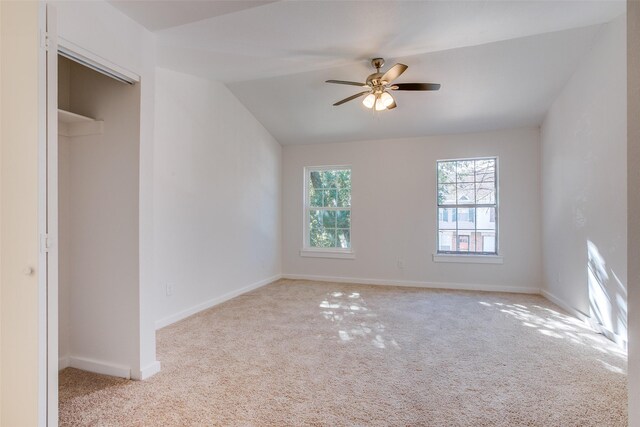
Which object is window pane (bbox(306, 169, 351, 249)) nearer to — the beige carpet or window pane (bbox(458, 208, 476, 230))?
window pane (bbox(458, 208, 476, 230))

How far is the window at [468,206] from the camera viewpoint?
4.89 m

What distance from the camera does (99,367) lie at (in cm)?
224

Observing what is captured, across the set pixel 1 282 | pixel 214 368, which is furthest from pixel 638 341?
pixel 1 282

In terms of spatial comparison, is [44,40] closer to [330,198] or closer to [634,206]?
[634,206]

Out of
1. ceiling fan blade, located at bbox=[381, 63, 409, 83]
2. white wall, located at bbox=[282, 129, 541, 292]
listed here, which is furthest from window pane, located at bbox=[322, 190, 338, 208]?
ceiling fan blade, located at bbox=[381, 63, 409, 83]

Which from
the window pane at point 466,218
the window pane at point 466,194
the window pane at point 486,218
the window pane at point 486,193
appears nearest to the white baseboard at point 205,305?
the window pane at point 466,218

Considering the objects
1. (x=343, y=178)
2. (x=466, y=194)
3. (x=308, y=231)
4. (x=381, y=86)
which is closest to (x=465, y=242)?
(x=466, y=194)

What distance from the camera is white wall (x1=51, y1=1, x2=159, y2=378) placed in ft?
6.31

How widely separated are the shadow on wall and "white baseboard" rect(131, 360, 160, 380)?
3725mm

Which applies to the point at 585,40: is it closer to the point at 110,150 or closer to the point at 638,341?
the point at 638,341

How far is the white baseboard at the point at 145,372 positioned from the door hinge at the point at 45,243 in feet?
3.76

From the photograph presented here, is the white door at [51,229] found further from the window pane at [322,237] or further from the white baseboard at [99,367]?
the window pane at [322,237]

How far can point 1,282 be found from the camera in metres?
1.49

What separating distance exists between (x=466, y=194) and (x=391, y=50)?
289 centimetres
